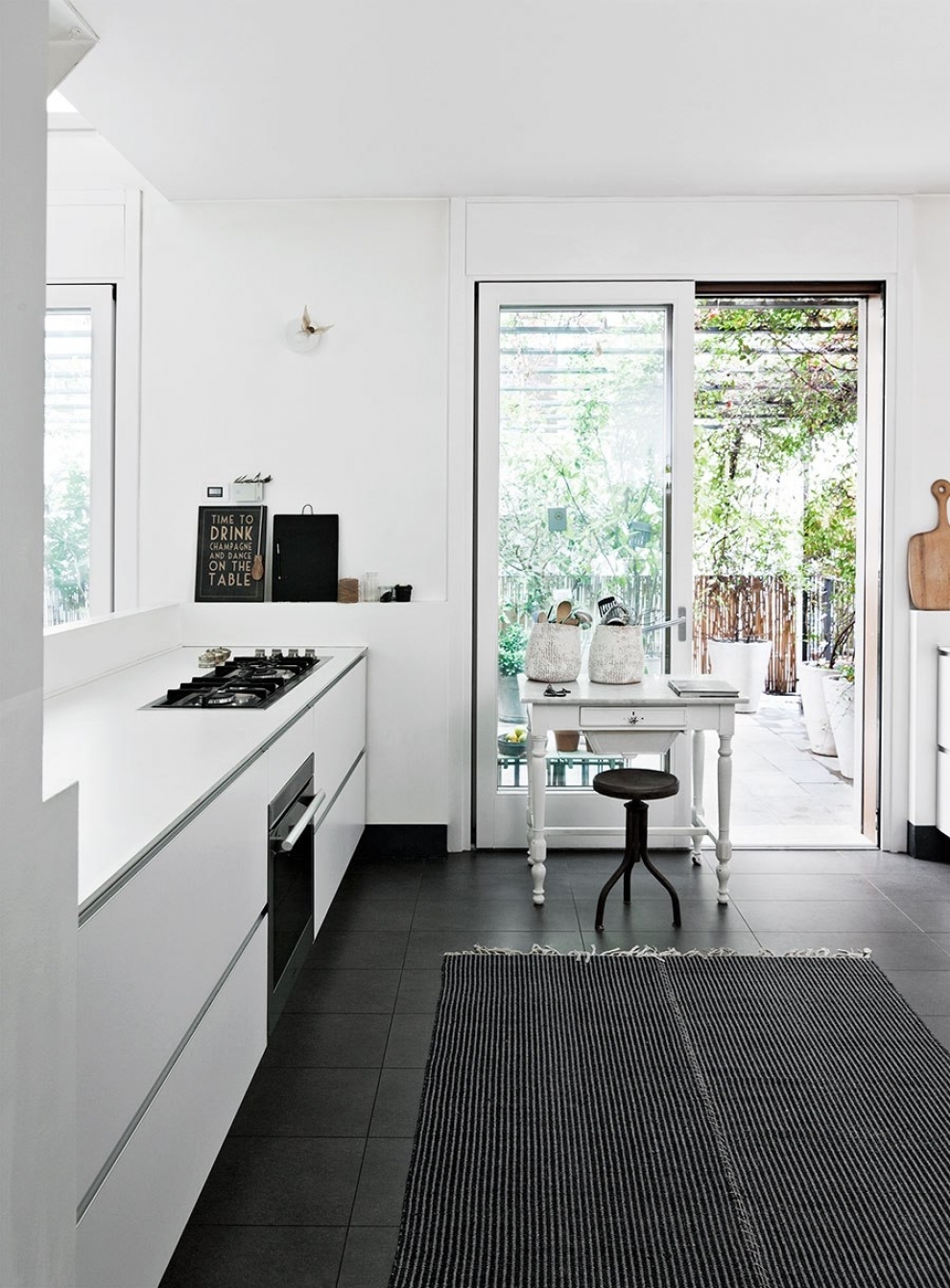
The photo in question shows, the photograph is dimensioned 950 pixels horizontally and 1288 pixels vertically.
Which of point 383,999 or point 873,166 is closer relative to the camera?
point 383,999

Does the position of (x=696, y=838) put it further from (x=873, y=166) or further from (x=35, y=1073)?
(x=35, y=1073)

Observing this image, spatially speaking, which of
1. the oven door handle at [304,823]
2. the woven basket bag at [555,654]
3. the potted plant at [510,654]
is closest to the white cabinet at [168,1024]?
the oven door handle at [304,823]

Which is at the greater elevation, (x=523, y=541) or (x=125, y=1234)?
(x=523, y=541)

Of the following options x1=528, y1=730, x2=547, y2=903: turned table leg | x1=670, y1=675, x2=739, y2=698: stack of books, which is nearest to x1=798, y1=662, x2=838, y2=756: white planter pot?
x1=670, y1=675, x2=739, y2=698: stack of books

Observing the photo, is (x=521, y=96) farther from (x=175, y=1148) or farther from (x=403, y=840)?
(x=175, y=1148)

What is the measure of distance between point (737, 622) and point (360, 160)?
20.2 ft

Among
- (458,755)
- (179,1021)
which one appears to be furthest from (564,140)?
(179,1021)

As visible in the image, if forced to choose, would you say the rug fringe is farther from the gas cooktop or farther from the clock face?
the clock face

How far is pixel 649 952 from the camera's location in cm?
333

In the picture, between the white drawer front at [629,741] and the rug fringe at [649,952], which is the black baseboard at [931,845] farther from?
the white drawer front at [629,741]

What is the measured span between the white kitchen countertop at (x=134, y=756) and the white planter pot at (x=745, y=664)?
5773 mm

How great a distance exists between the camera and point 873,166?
396cm

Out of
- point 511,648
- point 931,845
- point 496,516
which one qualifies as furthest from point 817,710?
point 496,516

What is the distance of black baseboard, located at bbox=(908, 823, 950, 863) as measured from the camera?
14.3ft
